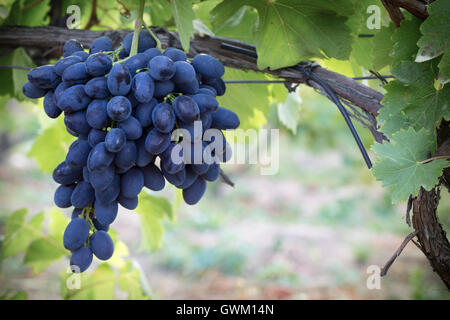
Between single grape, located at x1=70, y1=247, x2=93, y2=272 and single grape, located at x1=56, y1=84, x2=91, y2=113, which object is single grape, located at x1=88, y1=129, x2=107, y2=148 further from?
single grape, located at x1=70, y1=247, x2=93, y2=272

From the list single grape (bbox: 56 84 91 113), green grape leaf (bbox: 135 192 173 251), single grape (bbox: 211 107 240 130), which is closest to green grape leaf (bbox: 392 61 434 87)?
single grape (bbox: 211 107 240 130)

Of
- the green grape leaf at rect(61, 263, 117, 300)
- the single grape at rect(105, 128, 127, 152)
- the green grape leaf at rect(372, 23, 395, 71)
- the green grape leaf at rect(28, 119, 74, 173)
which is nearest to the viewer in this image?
the single grape at rect(105, 128, 127, 152)

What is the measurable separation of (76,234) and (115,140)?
0.16 meters

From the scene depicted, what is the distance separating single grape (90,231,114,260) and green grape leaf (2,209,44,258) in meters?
0.61

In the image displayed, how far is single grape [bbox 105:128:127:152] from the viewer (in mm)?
506

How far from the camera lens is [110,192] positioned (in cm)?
55

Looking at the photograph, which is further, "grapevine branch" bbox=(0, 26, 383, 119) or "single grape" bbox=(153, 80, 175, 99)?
"grapevine branch" bbox=(0, 26, 383, 119)

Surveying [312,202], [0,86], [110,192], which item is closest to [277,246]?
[312,202]

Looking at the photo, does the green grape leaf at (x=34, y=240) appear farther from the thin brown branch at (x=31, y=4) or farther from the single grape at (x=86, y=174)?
the single grape at (x=86, y=174)

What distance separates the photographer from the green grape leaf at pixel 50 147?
1.17m

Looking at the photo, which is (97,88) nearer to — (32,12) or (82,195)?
(82,195)

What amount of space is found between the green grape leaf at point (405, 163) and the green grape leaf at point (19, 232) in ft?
3.07

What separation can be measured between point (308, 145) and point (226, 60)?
463 cm

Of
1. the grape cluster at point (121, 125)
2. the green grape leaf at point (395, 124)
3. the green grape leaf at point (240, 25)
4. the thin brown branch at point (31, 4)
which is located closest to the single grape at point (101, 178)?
the grape cluster at point (121, 125)
